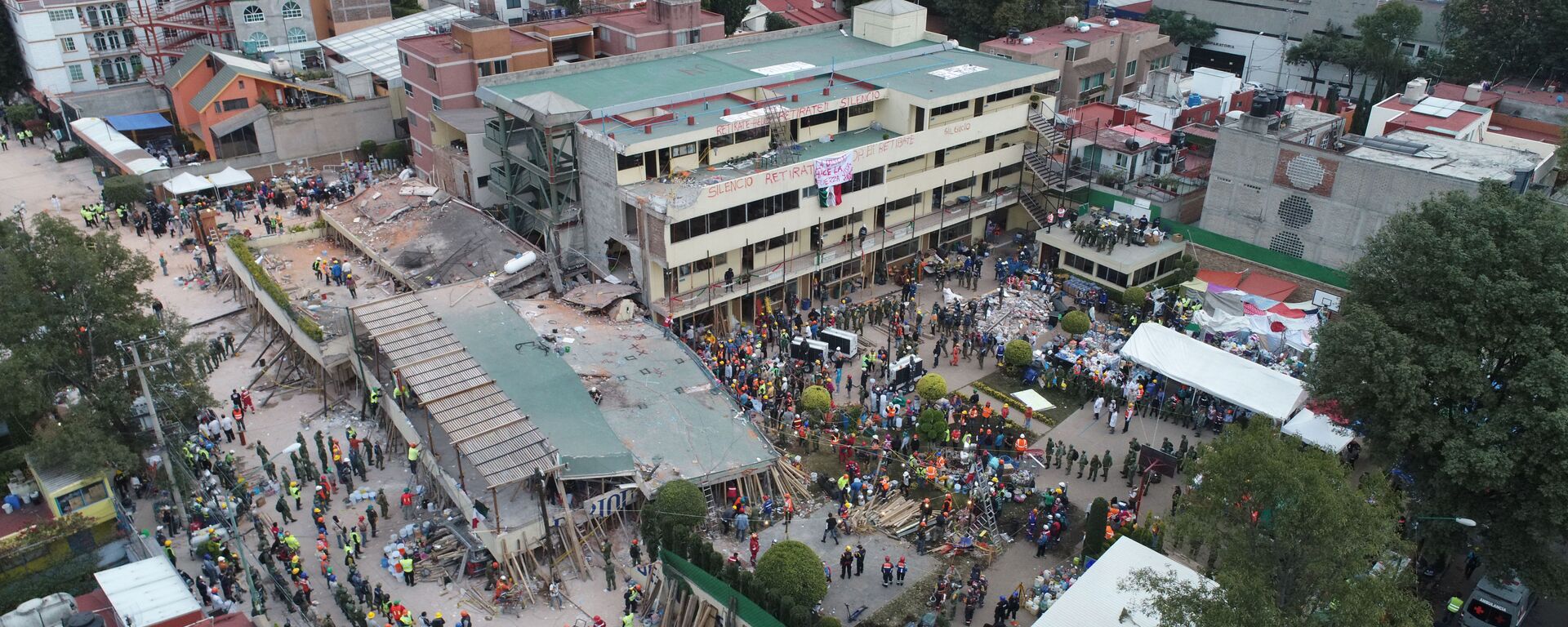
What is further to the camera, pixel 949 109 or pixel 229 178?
pixel 229 178

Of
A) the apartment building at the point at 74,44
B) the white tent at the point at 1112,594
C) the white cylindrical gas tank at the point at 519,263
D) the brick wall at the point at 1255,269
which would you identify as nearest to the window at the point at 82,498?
the white cylindrical gas tank at the point at 519,263

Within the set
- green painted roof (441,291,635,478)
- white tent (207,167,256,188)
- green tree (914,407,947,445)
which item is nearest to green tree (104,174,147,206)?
white tent (207,167,256,188)

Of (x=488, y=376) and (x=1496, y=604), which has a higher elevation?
(x=488, y=376)

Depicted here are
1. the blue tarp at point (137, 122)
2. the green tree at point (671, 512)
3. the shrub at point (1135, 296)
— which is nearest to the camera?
the green tree at point (671, 512)

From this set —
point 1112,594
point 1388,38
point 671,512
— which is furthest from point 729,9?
point 1112,594

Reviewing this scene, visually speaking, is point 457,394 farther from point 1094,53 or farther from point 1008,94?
point 1094,53

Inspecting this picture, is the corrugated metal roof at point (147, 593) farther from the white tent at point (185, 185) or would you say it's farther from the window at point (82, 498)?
the white tent at point (185, 185)
